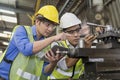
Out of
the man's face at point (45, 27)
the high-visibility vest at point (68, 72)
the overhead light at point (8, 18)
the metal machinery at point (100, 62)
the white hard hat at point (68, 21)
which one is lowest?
the high-visibility vest at point (68, 72)

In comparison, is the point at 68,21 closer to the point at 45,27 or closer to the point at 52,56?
Answer: the point at 45,27

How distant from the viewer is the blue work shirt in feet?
5.86

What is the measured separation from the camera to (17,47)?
1879mm

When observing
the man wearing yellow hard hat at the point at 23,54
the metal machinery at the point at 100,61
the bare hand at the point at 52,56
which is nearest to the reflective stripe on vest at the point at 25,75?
the man wearing yellow hard hat at the point at 23,54

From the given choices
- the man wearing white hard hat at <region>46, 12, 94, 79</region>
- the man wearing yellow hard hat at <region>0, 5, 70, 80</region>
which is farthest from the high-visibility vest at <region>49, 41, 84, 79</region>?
the man wearing yellow hard hat at <region>0, 5, 70, 80</region>

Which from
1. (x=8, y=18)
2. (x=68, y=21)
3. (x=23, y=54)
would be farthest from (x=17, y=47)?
(x=8, y=18)

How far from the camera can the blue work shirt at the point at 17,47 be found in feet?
5.86

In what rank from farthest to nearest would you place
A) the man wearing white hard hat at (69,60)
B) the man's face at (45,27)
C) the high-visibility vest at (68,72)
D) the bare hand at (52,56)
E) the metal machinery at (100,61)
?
the high-visibility vest at (68,72)
the man wearing white hard hat at (69,60)
the man's face at (45,27)
the bare hand at (52,56)
the metal machinery at (100,61)

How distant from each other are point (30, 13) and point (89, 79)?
492cm

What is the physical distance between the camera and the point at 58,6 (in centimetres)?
464

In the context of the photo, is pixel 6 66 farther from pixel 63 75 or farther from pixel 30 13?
pixel 30 13

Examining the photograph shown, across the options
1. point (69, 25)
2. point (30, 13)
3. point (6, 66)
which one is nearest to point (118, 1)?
point (69, 25)

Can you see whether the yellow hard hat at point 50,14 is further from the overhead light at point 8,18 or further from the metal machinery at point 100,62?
the overhead light at point 8,18

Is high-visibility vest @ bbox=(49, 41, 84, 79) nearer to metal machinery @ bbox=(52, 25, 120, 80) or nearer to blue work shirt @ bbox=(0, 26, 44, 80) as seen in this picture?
blue work shirt @ bbox=(0, 26, 44, 80)
